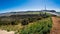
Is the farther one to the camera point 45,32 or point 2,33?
point 2,33

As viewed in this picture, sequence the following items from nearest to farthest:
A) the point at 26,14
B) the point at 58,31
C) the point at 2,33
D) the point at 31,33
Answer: the point at 31,33, the point at 58,31, the point at 2,33, the point at 26,14

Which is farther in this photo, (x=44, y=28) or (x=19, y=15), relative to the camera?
(x=19, y=15)

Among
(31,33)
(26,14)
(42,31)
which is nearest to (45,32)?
(42,31)

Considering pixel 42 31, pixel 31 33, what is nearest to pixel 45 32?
pixel 42 31

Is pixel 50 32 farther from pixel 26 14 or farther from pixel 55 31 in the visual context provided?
pixel 26 14

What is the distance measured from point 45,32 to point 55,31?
0.80 metres

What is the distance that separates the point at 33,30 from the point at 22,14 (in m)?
51.5

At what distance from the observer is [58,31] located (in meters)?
15.0

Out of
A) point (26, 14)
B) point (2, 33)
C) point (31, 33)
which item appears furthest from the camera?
point (26, 14)

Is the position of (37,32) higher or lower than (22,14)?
higher

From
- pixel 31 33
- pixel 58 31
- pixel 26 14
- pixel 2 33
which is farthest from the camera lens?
pixel 26 14

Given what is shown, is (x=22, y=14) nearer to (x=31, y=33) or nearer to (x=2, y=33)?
(x=2, y=33)

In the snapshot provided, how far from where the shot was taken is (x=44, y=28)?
15.1 meters

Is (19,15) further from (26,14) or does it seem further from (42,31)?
(42,31)
